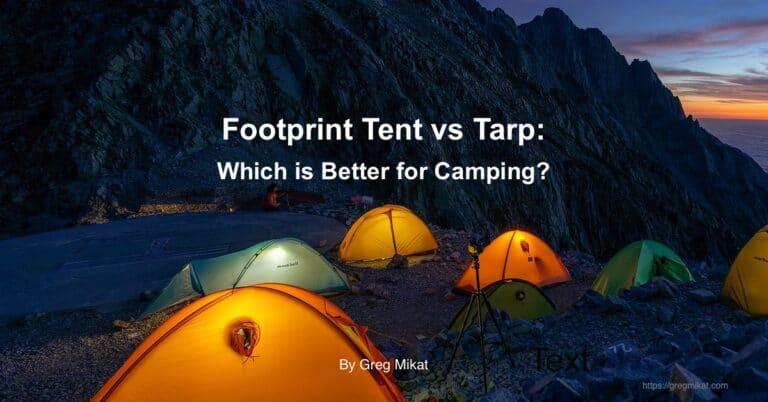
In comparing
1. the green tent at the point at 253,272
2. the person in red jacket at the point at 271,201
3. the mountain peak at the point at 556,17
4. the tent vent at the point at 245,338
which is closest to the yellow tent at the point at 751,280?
the tent vent at the point at 245,338

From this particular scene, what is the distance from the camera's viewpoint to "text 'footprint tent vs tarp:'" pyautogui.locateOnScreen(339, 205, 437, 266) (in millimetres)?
14555

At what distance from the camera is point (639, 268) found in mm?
11320

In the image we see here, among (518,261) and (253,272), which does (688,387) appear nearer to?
(253,272)

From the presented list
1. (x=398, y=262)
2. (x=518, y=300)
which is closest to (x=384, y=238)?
(x=398, y=262)

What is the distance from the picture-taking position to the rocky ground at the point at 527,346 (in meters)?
4.41

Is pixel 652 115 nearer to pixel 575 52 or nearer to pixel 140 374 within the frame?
pixel 575 52

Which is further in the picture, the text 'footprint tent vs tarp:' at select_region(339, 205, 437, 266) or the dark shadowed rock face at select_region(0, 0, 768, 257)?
the dark shadowed rock face at select_region(0, 0, 768, 257)

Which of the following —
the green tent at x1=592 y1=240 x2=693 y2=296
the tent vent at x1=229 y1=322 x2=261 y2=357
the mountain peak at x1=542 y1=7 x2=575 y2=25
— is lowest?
the green tent at x1=592 y1=240 x2=693 y2=296

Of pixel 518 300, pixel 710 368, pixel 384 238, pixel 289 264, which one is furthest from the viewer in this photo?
pixel 384 238

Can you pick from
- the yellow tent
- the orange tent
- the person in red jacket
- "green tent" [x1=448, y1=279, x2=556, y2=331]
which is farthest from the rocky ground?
the person in red jacket

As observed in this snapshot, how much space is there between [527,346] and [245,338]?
13.4 feet

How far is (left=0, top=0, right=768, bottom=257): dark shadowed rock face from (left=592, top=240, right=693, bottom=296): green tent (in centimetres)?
1938

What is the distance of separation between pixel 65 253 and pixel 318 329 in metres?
13.0

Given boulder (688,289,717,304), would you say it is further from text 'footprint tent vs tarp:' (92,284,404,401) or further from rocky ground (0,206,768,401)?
text 'footprint tent vs tarp:' (92,284,404,401)
